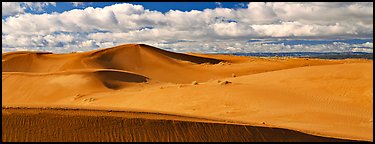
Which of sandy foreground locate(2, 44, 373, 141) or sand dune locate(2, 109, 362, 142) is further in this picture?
sandy foreground locate(2, 44, 373, 141)

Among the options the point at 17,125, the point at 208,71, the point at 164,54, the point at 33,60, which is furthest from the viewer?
the point at 164,54

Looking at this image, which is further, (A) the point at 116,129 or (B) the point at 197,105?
(B) the point at 197,105

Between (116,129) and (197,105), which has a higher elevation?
(116,129)

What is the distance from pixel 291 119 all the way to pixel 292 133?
236 inches

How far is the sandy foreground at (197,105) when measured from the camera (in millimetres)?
8273

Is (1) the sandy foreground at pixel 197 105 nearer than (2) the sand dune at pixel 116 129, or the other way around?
(2) the sand dune at pixel 116 129

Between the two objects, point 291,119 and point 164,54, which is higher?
point 164,54

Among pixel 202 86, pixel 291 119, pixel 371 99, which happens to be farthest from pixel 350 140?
pixel 202 86

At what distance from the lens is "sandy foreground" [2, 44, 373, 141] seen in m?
8.27

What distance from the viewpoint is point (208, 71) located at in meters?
45.3

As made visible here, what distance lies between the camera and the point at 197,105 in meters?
19.1

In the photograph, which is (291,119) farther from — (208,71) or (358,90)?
(208,71)

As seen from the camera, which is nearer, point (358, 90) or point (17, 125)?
point (17, 125)

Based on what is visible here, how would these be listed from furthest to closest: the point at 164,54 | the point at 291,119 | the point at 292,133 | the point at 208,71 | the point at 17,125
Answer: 1. the point at 164,54
2. the point at 208,71
3. the point at 291,119
4. the point at 292,133
5. the point at 17,125
